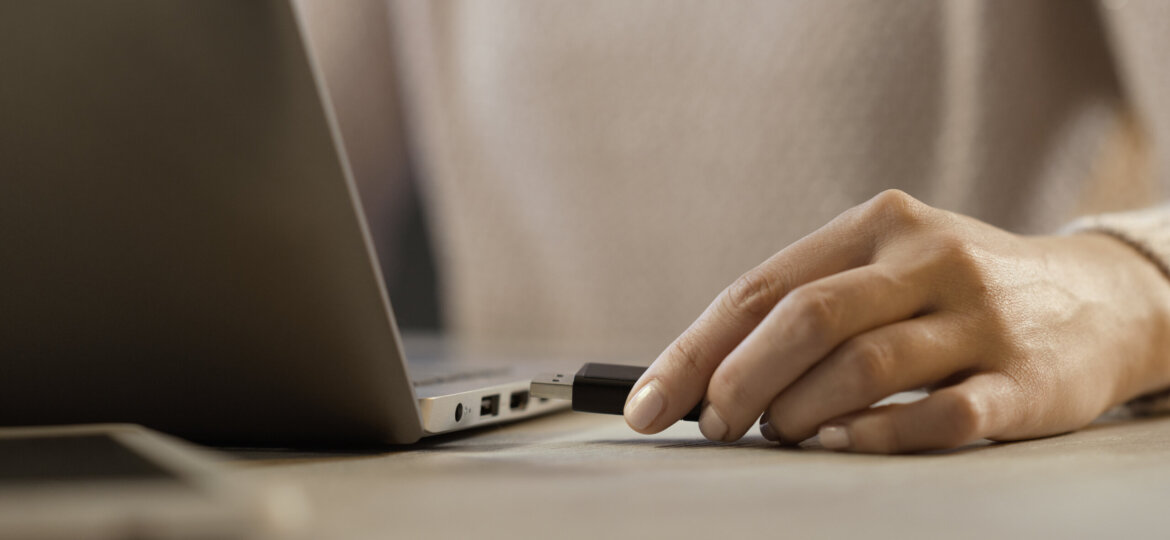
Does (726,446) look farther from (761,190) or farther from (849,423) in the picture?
(761,190)

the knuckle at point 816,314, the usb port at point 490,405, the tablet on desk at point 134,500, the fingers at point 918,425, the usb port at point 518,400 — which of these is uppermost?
the tablet on desk at point 134,500

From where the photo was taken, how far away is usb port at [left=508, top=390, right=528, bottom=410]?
19.0 inches

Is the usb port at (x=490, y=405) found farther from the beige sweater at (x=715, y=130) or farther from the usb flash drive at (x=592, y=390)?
the beige sweater at (x=715, y=130)

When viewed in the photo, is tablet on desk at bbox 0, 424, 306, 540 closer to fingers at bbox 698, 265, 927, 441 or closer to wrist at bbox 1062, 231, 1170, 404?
fingers at bbox 698, 265, 927, 441

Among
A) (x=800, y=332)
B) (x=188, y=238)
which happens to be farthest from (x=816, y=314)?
(x=188, y=238)

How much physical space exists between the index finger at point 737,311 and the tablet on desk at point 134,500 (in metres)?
0.24

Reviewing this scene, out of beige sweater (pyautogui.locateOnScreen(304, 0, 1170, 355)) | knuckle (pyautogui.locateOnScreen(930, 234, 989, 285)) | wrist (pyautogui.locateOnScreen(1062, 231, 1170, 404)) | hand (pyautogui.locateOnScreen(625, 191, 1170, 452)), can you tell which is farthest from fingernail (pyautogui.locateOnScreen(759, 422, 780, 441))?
beige sweater (pyautogui.locateOnScreen(304, 0, 1170, 355))

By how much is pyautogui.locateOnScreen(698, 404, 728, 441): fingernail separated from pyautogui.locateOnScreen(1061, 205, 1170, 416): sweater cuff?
346 mm

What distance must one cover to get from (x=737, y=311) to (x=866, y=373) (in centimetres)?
7

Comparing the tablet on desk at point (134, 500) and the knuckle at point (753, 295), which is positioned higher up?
the tablet on desk at point (134, 500)

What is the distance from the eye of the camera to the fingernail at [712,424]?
41 centimetres

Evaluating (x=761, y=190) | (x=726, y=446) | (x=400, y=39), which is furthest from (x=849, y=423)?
(x=400, y=39)

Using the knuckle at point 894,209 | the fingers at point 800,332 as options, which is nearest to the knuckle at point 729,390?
the fingers at point 800,332

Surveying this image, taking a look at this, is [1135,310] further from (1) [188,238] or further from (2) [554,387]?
(1) [188,238]
